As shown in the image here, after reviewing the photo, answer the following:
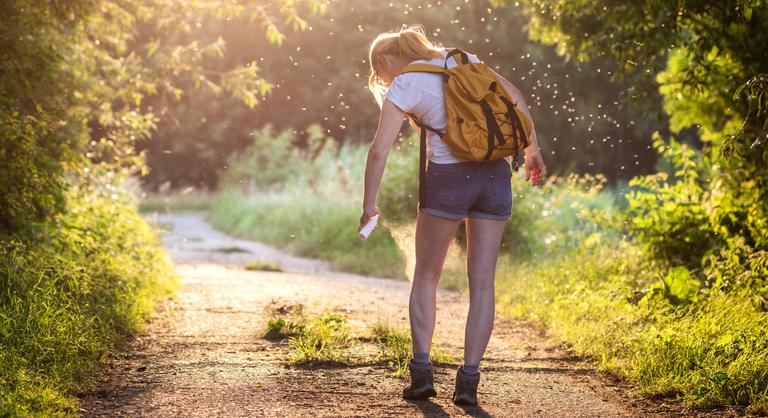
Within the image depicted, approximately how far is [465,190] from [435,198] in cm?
14

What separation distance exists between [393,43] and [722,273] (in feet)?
10.9

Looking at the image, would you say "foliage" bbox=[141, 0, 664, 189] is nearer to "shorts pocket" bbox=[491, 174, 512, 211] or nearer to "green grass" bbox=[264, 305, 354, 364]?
"green grass" bbox=[264, 305, 354, 364]

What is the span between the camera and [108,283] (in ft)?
21.9

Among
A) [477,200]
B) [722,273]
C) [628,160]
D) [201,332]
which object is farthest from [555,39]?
[628,160]

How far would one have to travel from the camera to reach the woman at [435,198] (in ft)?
14.1

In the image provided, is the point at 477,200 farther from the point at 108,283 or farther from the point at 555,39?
the point at 555,39

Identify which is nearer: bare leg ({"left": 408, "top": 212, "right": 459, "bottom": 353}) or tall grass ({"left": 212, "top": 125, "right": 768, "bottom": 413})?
bare leg ({"left": 408, "top": 212, "right": 459, "bottom": 353})

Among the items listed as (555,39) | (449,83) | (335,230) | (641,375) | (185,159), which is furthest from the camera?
(185,159)

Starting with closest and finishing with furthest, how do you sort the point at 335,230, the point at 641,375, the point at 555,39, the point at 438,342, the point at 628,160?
the point at 641,375 → the point at 438,342 → the point at 555,39 → the point at 335,230 → the point at 628,160

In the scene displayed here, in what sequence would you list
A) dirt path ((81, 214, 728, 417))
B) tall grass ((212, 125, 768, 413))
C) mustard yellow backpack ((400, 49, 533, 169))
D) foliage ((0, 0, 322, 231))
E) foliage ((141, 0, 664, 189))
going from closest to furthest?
1. mustard yellow backpack ((400, 49, 533, 169))
2. dirt path ((81, 214, 728, 417))
3. tall grass ((212, 125, 768, 413))
4. foliage ((0, 0, 322, 231))
5. foliage ((141, 0, 664, 189))

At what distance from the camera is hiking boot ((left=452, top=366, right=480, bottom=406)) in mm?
4422

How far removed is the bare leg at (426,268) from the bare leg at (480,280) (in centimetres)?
12

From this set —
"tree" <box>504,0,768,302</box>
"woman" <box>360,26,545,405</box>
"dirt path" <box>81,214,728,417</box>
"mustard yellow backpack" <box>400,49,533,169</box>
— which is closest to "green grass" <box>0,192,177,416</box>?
"dirt path" <box>81,214,728,417</box>

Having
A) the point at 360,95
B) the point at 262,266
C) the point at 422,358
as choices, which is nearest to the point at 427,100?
the point at 422,358
